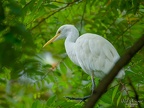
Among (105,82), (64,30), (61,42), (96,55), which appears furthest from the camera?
(61,42)

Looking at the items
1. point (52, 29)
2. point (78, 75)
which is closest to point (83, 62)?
point (78, 75)

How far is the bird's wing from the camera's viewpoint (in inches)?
134

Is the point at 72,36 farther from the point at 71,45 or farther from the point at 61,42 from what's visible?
the point at 61,42

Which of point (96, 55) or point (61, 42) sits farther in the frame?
point (61, 42)

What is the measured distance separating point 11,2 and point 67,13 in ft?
12.4

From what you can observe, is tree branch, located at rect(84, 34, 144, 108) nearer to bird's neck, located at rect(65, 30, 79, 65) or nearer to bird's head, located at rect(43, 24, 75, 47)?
bird's neck, located at rect(65, 30, 79, 65)

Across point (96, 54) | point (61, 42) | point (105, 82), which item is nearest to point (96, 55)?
point (96, 54)

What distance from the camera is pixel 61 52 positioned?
5.24 meters

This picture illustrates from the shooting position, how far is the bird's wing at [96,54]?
339 centimetres

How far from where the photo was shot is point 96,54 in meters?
3.54

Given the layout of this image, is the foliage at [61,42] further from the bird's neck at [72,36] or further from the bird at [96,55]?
the bird's neck at [72,36]

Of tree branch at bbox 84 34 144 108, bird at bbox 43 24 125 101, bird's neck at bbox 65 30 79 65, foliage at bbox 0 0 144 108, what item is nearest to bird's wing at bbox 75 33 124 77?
bird at bbox 43 24 125 101

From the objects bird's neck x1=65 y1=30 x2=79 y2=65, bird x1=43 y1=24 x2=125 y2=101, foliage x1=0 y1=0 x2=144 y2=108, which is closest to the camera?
foliage x1=0 y1=0 x2=144 y2=108

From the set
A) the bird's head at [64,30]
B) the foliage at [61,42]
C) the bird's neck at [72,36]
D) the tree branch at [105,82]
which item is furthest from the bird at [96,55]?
the tree branch at [105,82]
